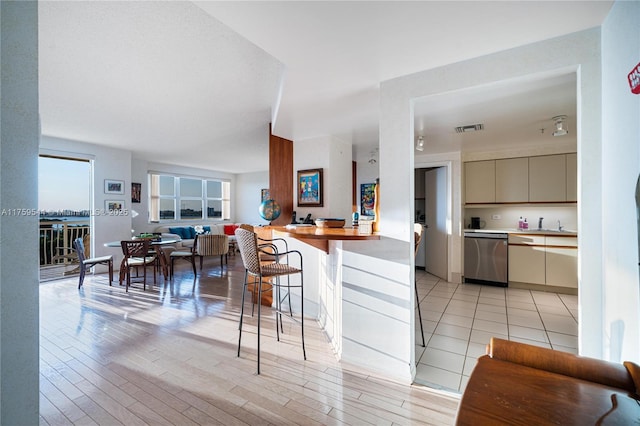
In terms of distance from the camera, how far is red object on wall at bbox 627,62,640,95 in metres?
1.11

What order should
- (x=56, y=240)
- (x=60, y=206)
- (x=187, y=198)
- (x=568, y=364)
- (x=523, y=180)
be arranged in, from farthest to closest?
(x=187, y=198) < (x=56, y=240) < (x=60, y=206) < (x=523, y=180) < (x=568, y=364)

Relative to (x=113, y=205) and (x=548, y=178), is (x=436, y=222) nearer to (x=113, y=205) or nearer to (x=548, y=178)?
(x=548, y=178)

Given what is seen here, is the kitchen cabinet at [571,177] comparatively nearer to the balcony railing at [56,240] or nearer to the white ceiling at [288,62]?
the white ceiling at [288,62]

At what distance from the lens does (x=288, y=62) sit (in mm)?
1927

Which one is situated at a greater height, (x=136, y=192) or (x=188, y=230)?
(x=136, y=192)

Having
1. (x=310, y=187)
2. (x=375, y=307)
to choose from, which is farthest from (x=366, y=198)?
(x=375, y=307)

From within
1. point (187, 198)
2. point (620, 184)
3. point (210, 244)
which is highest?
point (187, 198)

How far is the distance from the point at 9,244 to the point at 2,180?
21cm

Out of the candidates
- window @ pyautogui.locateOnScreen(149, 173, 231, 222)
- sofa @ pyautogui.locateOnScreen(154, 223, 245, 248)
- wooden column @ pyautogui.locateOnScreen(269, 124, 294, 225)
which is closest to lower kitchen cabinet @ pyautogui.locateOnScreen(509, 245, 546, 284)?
wooden column @ pyautogui.locateOnScreen(269, 124, 294, 225)

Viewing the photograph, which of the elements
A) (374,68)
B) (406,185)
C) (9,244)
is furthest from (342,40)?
(9,244)

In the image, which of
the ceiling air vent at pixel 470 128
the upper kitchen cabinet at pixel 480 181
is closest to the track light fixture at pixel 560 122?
the ceiling air vent at pixel 470 128

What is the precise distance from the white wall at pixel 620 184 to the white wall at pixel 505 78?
0.14 feet

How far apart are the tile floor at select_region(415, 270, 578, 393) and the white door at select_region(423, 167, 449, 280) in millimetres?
691

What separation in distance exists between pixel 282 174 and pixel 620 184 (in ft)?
11.6
